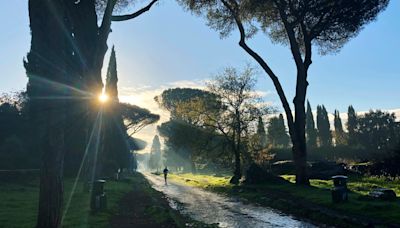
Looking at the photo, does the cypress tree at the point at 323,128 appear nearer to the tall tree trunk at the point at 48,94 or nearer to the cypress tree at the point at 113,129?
the cypress tree at the point at 113,129

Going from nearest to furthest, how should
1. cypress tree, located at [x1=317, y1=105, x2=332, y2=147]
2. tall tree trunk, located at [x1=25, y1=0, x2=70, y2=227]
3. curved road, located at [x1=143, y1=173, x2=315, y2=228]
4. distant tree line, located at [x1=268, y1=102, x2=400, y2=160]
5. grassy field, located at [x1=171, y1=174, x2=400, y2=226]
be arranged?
tall tree trunk, located at [x1=25, y1=0, x2=70, y2=227]
grassy field, located at [x1=171, y1=174, x2=400, y2=226]
curved road, located at [x1=143, y1=173, x2=315, y2=228]
distant tree line, located at [x1=268, y1=102, x2=400, y2=160]
cypress tree, located at [x1=317, y1=105, x2=332, y2=147]

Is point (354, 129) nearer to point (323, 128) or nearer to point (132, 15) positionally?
point (323, 128)

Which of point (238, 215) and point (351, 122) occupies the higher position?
point (351, 122)

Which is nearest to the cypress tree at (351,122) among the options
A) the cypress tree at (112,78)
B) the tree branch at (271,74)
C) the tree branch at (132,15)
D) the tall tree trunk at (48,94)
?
the cypress tree at (112,78)

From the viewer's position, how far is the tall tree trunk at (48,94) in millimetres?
8500

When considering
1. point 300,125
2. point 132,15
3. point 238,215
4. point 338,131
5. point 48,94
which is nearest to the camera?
point 48,94

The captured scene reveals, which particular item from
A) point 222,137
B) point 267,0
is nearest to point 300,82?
point 267,0

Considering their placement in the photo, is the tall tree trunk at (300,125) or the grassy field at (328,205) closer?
the grassy field at (328,205)

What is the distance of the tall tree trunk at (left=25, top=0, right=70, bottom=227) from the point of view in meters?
8.50

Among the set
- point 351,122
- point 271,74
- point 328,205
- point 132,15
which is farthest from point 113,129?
point 351,122

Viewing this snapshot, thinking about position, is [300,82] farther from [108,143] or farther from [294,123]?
[108,143]

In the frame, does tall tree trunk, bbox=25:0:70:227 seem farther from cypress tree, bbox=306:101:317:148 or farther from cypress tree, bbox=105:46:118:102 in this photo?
cypress tree, bbox=306:101:317:148

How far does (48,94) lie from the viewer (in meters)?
8.80

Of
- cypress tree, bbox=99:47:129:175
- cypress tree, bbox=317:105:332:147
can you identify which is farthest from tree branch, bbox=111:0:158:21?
cypress tree, bbox=317:105:332:147
